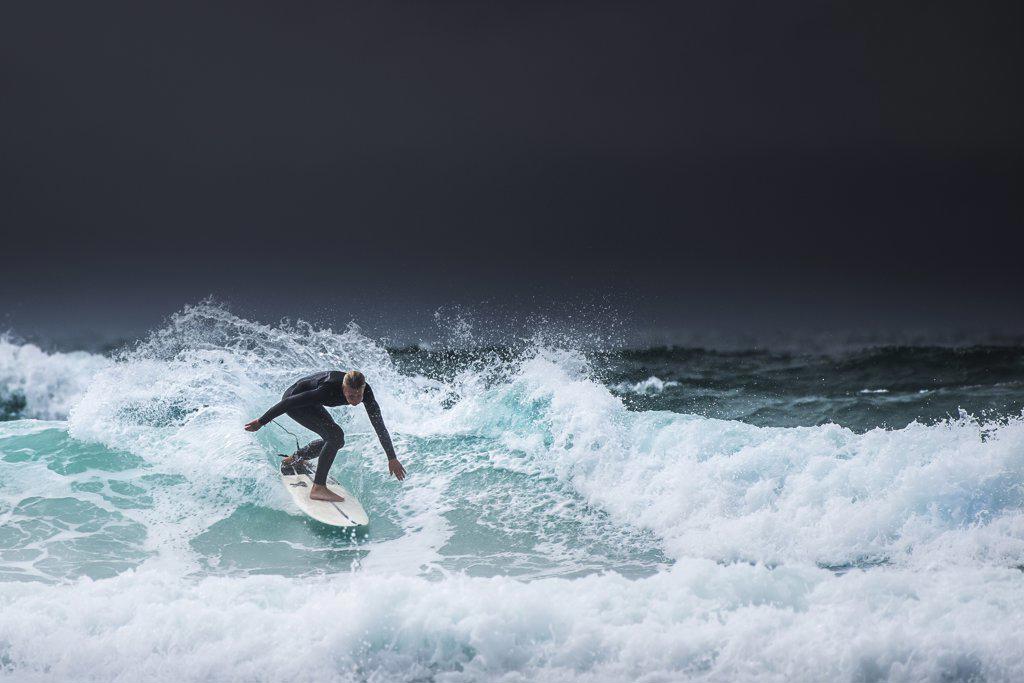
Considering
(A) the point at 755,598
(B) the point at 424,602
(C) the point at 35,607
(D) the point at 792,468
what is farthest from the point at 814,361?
(C) the point at 35,607

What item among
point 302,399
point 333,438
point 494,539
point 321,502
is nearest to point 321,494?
point 321,502

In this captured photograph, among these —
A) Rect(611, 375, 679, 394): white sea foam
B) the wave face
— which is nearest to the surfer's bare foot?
the wave face

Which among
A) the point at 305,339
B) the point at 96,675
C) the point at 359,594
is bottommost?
the point at 96,675

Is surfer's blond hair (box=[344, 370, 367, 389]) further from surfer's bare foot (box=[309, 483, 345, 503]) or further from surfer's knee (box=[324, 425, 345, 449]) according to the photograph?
surfer's bare foot (box=[309, 483, 345, 503])

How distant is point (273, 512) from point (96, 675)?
261cm

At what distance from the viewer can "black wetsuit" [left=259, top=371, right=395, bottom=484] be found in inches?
266

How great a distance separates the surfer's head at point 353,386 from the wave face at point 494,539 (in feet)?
4.04

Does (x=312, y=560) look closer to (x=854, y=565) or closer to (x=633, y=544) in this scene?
(x=633, y=544)

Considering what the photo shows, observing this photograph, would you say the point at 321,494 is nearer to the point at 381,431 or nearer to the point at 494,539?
the point at 381,431

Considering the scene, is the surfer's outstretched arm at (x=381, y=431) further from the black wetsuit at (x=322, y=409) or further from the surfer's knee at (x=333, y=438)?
the surfer's knee at (x=333, y=438)

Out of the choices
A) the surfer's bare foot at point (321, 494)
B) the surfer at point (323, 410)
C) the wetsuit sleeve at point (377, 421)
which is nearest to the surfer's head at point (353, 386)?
the surfer at point (323, 410)

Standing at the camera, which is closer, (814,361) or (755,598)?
(755,598)

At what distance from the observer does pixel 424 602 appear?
5035 mm

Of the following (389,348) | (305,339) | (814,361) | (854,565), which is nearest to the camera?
(854,565)
